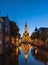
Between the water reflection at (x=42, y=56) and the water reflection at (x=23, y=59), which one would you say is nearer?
the water reflection at (x=23, y=59)

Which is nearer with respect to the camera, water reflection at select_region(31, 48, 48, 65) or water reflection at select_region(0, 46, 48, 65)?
water reflection at select_region(0, 46, 48, 65)

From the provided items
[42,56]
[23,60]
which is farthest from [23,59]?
[42,56]

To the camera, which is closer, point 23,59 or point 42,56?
point 23,59

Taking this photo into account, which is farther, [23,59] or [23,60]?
[23,59]

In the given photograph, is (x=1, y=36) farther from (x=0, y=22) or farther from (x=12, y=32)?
(x=12, y=32)

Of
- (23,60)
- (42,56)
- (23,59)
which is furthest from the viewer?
(42,56)

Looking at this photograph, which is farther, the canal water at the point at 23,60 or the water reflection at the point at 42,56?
the water reflection at the point at 42,56

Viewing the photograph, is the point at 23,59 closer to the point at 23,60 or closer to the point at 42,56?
the point at 23,60

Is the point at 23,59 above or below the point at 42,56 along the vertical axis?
below

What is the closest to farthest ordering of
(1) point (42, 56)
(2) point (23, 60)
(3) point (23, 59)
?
(2) point (23, 60)
(3) point (23, 59)
(1) point (42, 56)

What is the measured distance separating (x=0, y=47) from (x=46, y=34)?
44.0 m

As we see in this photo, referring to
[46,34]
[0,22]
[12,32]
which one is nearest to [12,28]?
[12,32]

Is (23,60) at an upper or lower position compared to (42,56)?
lower

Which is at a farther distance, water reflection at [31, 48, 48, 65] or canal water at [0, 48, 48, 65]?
water reflection at [31, 48, 48, 65]
